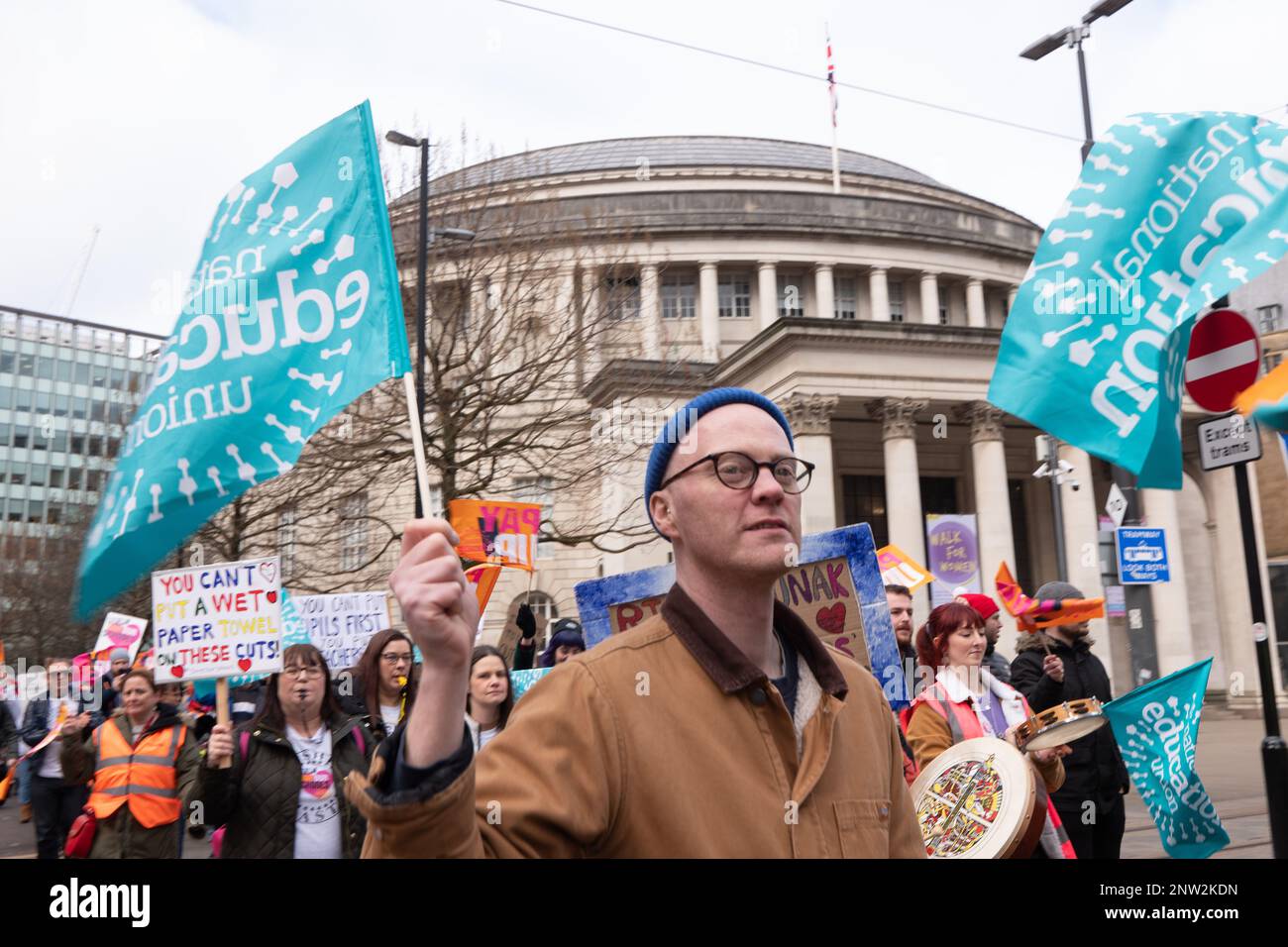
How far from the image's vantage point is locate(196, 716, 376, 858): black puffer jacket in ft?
17.0

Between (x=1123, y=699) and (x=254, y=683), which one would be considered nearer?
(x=1123, y=699)

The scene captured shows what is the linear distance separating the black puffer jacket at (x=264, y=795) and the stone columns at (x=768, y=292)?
4783 centimetres

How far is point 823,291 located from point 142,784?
161ft

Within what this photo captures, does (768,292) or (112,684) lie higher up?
(768,292)

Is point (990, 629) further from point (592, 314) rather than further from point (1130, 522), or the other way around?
point (592, 314)

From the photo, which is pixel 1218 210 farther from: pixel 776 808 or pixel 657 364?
pixel 657 364

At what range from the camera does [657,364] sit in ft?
90.9

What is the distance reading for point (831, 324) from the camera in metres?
35.2

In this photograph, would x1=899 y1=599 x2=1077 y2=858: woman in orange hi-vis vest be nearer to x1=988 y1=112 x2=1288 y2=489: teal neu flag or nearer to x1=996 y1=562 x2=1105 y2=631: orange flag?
x1=988 y1=112 x2=1288 y2=489: teal neu flag

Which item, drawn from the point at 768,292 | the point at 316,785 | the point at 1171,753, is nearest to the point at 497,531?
the point at 316,785

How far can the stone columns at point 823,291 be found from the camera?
52469 mm
